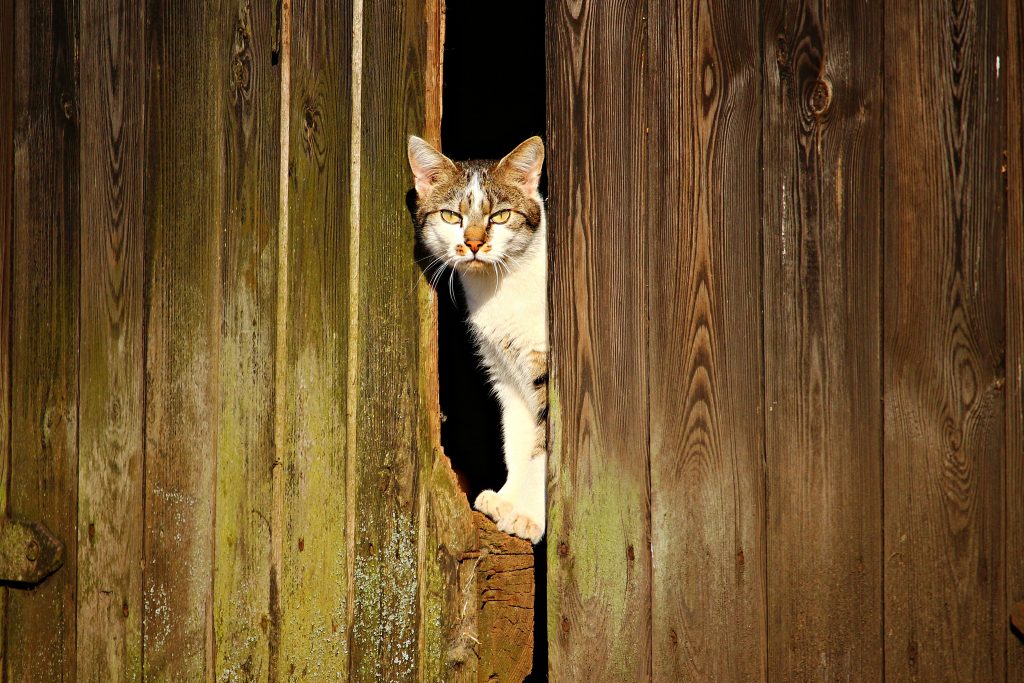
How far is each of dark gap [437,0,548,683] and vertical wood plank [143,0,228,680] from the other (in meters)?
2.27

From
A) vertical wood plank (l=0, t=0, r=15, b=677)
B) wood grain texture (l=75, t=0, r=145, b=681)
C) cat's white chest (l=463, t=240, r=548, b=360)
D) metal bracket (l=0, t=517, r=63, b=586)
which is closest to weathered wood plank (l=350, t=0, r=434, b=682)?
wood grain texture (l=75, t=0, r=145, b=681)

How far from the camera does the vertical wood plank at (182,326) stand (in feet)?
7.14

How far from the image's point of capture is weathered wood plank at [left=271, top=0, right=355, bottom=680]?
212cm

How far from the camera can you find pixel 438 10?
2.17 m

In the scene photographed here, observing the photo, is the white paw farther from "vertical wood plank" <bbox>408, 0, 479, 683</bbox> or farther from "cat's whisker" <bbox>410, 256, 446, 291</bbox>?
Answer: "cat's whisker" <bbox>410, 256, 446, 291</bbox>

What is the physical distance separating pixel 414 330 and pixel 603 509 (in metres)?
0.68

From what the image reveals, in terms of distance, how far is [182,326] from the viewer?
220cm

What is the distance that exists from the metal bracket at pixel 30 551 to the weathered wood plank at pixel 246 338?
0.51 meters

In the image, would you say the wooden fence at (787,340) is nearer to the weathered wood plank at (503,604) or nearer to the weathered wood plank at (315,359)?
the weathered wood plank at (503,604)

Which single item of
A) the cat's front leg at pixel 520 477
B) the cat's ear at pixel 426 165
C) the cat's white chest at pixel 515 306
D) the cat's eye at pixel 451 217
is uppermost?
the cat's ear at pixel 426 165

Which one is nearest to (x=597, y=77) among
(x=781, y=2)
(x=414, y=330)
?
(x=781, y=2)

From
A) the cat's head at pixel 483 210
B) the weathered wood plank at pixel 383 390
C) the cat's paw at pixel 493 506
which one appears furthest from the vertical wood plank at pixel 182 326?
the cat's paw at pixel 493 506

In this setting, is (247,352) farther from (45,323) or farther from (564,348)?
(564,348)

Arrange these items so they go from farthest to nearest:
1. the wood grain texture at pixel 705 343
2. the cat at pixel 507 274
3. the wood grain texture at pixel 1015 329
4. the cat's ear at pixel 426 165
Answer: the cat at pixel 507 274
the cat's ear at pixel 426 165
the wood grain texture at pixel 705 343
the wood grain texture at pixel 1015 329
